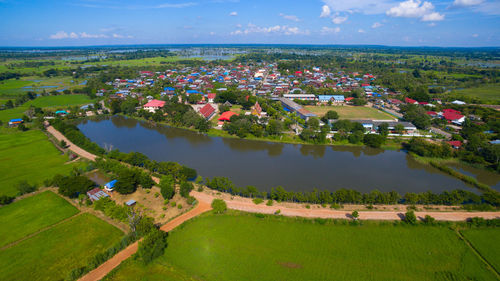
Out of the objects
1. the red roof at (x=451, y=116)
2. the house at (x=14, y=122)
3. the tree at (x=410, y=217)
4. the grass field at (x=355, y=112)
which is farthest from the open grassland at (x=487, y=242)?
the house at (x=14, y=122)

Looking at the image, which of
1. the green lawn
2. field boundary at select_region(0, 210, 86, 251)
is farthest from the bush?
the green lawn

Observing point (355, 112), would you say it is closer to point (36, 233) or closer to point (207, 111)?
point (207, 111)

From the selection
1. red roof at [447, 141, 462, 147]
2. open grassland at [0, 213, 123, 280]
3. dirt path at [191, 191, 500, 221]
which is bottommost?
open grassland at [0, 213, 123, 280]

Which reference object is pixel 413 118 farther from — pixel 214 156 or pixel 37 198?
pixel 37 198

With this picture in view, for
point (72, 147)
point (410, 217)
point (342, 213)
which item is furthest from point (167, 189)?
point (72, 147)

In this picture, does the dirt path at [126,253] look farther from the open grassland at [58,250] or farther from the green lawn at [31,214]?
the green lawn at [31,214]

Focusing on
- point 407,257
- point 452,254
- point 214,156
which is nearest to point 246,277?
point 407,257

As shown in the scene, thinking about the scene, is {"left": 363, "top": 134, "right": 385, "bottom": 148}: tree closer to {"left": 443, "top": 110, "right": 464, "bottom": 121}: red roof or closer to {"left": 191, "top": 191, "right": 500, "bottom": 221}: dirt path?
{"left": 191, "top": 191, "right": 500, "bottom": 221}: dirt path

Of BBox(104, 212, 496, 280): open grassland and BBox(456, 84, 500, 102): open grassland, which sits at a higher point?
BBox(456, 84, 500, 102): open grassland
